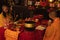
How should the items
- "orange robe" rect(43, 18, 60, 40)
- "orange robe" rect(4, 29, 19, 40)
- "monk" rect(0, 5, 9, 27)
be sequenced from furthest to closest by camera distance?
"monk" rect(0, 5, 9, 27)
"orange robe" rect(4, 29, 19, 40)
"orange robe" rect(43, 18, 60, 40)

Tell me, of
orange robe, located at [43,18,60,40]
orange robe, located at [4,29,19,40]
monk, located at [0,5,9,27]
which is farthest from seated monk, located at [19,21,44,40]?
monk, located at [0,5,9,27]

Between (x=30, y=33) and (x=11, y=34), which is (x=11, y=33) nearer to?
(x=11, y=34)

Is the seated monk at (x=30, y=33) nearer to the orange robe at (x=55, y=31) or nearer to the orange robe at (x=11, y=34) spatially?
the orange robe at (x=11, y=34)

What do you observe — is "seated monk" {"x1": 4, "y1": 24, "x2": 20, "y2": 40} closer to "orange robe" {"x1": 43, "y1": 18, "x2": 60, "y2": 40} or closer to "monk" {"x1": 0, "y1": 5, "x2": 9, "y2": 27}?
"orange robe" {"x1": 43, "y1": 18, "x2": 60, "y2": 40}

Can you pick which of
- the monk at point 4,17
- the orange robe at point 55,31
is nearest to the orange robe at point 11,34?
the orange robe at point 55,31

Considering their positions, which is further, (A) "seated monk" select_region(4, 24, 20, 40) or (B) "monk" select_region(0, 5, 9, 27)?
(B) "monk" select_region(0, 5, 9, 27)

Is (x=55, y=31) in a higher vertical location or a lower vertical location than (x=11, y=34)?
higher

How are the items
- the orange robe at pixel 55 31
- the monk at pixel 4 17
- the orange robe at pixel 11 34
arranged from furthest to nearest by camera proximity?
the monk at pixel 4 17 < the orange robe at pixel 11 34 < the orange robe at pixel 55 31

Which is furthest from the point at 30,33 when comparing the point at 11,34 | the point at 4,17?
the point at 4,17

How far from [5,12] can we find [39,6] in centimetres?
110

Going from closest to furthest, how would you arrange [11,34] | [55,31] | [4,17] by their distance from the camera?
1. [55,31]
2. [11,34]
3. [4,17]

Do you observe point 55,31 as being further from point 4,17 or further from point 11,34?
point 4,17

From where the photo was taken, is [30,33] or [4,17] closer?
[30,33]

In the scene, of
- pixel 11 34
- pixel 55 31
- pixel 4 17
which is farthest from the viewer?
pixel 4 17
